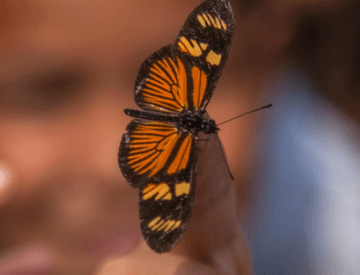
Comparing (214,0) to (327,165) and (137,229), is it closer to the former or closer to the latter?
(137,229)

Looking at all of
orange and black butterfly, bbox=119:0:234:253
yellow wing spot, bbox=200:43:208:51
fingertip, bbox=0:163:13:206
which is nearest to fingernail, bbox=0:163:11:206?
fingertip, bbox=0:163:13:206

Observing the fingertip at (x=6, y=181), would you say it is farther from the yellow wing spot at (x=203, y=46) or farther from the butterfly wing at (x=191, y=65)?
the yellow wing spot at (x=203, y=46)

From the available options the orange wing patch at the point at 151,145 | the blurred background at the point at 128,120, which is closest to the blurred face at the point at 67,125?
the blurred background at the point at 128,120

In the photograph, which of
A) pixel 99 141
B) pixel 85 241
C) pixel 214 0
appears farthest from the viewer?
pixel 99 141

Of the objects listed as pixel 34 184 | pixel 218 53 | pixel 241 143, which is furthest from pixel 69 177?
pixel 218 53

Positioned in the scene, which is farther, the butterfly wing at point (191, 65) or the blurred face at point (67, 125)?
the blurred face at point (67, 125)

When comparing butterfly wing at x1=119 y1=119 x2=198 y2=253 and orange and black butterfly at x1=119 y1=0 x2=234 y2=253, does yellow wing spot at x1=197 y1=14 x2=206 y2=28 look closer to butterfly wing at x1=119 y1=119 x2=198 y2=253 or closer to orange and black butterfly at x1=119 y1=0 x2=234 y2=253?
orange and black butterfly at x1=119 y1=0 x2=234 y2=253
